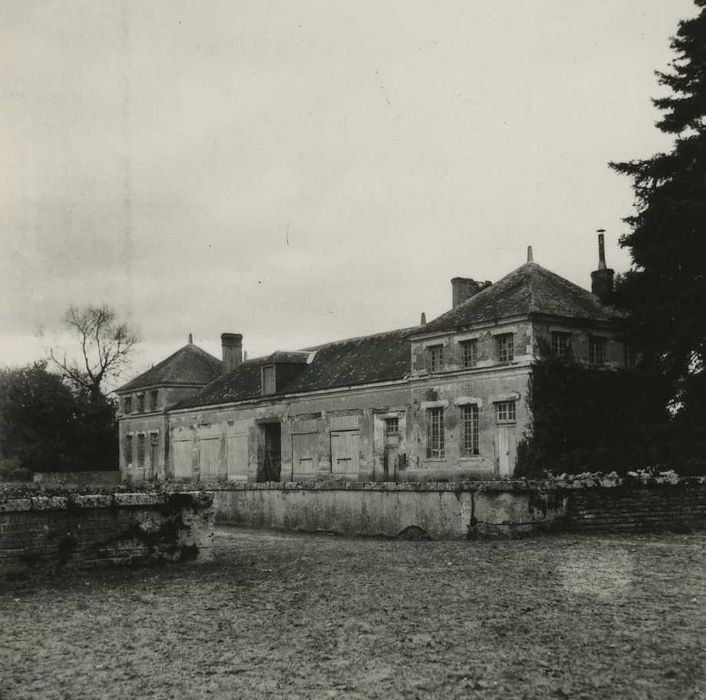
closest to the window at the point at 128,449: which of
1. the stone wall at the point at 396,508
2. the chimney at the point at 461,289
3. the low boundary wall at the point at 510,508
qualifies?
the chimney at the point at 461,289

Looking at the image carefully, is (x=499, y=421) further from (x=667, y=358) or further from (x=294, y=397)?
(x=294, y=397)

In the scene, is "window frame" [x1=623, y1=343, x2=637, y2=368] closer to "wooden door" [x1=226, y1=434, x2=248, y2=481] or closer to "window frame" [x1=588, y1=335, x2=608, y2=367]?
"window frame" [x1=588, y1=335, x2=608, y2=367]

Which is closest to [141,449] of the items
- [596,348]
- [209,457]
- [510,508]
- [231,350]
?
[231,350]

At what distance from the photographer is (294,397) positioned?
35531 millimetres

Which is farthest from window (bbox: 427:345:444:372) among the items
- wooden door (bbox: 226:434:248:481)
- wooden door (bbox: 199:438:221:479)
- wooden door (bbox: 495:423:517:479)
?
wooden door (bbox: 199:438:221:479)

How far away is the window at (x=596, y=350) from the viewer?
27344 millimetres

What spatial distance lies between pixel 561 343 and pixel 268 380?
602 inches

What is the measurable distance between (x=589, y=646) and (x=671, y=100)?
20.1m

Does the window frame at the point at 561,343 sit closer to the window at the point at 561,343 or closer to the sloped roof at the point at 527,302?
the window at the point at 561,343

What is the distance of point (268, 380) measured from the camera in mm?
37719

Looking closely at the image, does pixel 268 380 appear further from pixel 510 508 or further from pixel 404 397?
pixel 510 508

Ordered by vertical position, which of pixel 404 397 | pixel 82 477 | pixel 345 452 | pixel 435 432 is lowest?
pixel 82 477

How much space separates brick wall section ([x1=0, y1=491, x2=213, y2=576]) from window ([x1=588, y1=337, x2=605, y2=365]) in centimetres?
1911

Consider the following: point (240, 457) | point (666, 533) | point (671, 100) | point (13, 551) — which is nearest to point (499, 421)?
point (671, 100)
